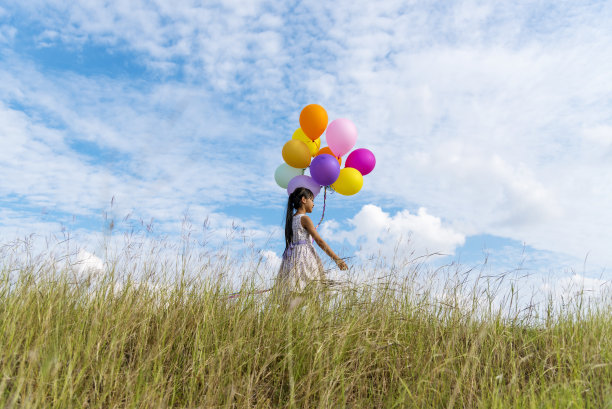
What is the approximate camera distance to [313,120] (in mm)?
5988

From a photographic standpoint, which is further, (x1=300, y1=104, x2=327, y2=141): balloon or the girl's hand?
(x1=300, y1=104, x2=327, y2=141): balloon

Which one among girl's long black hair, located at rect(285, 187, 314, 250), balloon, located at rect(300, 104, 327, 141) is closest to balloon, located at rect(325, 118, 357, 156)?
balloon, located at rect(300, 104, 327, 141)

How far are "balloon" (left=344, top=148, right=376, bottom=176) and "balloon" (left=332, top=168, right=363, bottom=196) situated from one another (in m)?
0.22

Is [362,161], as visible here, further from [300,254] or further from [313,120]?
[300,254]

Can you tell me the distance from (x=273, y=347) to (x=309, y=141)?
384 centimetres

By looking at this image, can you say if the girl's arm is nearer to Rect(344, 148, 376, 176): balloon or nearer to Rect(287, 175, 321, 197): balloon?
Rect(287, 175, 321, 197): balloon

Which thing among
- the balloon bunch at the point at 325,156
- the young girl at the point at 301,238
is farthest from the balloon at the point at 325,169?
the young girl at the point at 301,238

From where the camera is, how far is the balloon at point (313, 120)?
5.97 metres

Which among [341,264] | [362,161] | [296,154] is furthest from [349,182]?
[341,264]

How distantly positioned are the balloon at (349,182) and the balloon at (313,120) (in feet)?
2.18

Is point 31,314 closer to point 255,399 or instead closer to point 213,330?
point 213,330

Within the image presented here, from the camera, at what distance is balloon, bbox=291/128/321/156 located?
6324 millimetres

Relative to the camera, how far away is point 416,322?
3.66 m

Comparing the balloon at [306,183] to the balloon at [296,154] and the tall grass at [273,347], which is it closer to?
the balloon at [296,154]
